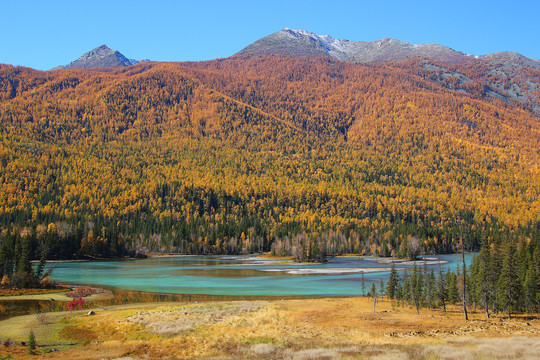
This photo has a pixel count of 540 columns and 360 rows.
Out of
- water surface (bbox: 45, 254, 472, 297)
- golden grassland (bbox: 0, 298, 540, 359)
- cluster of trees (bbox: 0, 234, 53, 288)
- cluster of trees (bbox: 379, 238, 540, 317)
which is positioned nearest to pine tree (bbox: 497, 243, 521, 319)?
cluster of trees (bbox: 379, 238, 540, 317)

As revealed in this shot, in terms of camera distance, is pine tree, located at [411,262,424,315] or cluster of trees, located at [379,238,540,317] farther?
pine tree, located at [411,262,424,315]

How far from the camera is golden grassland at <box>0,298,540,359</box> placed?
39062 millimetres

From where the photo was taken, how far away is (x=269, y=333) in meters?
47.9

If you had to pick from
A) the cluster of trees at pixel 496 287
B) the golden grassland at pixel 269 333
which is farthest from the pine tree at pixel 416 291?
the golden grassland at pixel 269 333

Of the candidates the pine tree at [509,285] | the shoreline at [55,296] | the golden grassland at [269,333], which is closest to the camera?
the golden grassland at [269,333]

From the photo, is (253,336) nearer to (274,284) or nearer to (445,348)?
(445,348)

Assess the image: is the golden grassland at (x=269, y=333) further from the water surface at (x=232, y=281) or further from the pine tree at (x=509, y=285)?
the water surface at (x=232, y=281)

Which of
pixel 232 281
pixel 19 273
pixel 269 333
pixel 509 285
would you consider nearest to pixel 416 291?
pixel 509 285

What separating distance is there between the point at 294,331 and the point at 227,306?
1724 cm

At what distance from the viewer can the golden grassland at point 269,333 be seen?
39062 millimetres

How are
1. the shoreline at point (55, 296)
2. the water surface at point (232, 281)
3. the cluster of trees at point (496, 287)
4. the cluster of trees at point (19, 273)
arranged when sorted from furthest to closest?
1. the water surface at point (232, 281)
2. the cluster of trees at point (19, 273)
3. the shoreline at point (55, 296)
4. the cluster of trees at point (496, 287)

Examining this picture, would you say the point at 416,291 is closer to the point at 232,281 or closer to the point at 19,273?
A: the point at 232,281

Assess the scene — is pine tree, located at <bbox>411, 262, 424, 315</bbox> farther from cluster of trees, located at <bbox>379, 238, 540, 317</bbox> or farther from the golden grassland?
the golden grassland

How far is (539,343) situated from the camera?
40.6 meters
